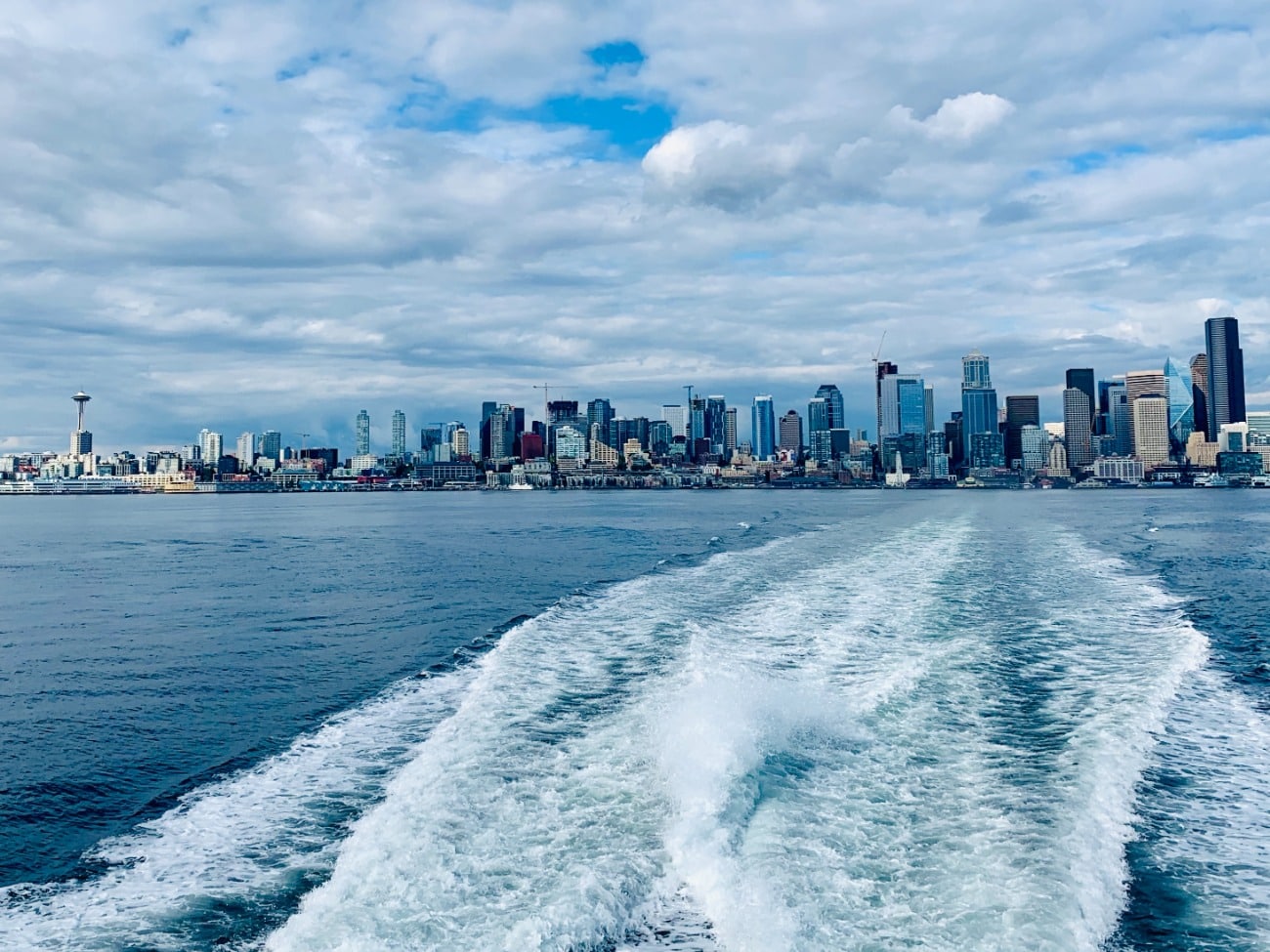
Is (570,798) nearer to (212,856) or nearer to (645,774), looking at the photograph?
(645,774)

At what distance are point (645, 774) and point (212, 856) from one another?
4.25 meters

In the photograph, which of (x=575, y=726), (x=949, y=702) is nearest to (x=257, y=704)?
(x=575, y=726)

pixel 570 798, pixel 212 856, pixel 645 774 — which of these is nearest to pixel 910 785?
pixel 645 774

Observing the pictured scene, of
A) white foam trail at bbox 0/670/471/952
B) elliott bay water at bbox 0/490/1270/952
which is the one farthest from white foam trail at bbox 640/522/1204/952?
white foam trail at bbox 0/670/471/952

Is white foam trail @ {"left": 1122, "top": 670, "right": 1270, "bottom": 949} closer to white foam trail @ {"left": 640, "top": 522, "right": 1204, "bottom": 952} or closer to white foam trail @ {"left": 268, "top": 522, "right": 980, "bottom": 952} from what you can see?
white foam trail @ {"left": 640, "top": 522, "right": 1204, "bottom": 952}

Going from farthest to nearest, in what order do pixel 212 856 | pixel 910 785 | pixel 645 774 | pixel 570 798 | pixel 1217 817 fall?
pixel 645 774 < pixel 910 785 < pixel 570 798 < pixel 1217 817 < pixel 212 856

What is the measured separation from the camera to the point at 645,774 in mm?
9711

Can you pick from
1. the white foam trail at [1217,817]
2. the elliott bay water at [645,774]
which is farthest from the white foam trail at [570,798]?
the white foam trail at [1217,817]

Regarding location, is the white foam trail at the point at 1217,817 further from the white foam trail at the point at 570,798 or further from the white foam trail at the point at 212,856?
the white foam trail at the point at 212,856

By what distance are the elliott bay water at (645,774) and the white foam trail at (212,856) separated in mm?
39

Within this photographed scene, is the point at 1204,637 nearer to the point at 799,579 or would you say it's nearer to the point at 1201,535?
the point at 799,579

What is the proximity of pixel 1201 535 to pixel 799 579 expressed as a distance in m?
34.6

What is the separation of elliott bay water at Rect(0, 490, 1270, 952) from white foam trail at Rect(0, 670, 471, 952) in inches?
1.5

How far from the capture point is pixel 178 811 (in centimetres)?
927
